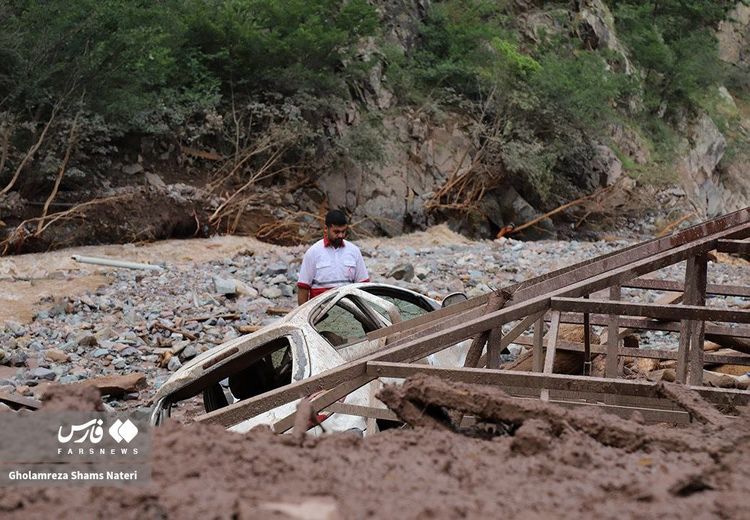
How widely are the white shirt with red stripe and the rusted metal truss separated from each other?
156 centimetres

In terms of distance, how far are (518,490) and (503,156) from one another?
2123 cm

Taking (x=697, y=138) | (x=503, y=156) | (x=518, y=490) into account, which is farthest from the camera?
(x=697, y=138)

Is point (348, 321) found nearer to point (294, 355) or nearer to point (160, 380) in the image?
point (294, 355)

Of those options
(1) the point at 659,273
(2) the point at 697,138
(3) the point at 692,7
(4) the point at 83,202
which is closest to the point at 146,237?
(4) the point at 83,202

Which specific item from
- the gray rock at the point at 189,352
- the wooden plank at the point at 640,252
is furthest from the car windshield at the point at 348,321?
the gray rock at the point at 189,352

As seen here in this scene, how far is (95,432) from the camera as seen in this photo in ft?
8.45

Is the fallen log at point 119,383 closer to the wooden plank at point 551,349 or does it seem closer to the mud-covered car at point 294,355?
the mud-covered car at point 294,355

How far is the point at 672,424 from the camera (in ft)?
12.3

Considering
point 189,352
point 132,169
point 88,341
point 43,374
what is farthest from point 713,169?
point 43,374

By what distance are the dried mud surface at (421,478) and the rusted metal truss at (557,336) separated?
1.80 ft

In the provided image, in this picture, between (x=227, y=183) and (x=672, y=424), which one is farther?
(x=227, y=183)

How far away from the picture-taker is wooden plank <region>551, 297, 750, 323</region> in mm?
3826

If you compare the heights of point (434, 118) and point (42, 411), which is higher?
point (434, 118)

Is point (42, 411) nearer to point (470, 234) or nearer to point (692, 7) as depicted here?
point (470, 234)
